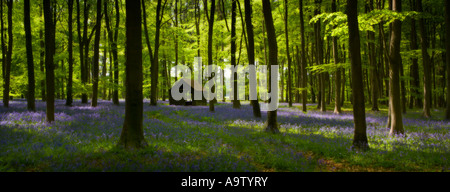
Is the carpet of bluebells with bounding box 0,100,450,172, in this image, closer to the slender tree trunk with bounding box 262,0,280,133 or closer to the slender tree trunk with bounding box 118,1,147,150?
the slender tree trunk with bounding box 118,1,147,150

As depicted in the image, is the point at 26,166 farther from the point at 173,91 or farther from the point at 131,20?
the point at 173,91

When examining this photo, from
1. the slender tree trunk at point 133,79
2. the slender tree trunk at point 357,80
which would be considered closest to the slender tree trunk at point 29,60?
the slender tree trunk at point 133,79

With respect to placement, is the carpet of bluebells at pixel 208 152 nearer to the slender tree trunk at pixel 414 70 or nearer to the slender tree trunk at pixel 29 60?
the slender tree trunk at pixel 29 60

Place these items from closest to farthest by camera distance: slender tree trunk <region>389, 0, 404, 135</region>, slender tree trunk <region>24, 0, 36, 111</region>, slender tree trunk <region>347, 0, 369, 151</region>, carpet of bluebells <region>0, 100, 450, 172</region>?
1. carpet of bluebells <region>0, 100, 450, 172</region>
2. slender tree trunk <region>347, 0, 369, 151</region>
3. slender tree trunk <region>389, 0, 404, 135</region>
4. slender tree trunk <region>24, 0, 36, 111</region>

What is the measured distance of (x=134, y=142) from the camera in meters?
6.92

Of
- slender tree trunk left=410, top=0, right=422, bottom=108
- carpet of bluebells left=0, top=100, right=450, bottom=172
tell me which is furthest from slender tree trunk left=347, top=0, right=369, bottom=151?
slender tree trunk left=410, top=0, right=422, bottom=108

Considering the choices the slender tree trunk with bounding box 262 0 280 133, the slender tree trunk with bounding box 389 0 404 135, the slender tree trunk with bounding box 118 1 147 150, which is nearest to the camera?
the slender tree trunk with bounding box 118 1 147 150

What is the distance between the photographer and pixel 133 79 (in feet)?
22.5

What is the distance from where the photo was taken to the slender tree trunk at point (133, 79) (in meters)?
6.78

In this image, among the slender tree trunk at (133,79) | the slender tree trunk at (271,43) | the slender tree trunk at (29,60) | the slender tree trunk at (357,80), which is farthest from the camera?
the slender tree trunk at (29,60)

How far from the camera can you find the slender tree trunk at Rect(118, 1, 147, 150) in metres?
6.78
